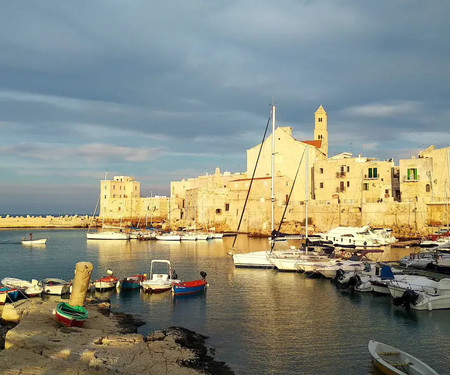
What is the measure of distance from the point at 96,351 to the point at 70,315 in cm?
326

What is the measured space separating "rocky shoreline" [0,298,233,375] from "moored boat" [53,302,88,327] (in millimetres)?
231

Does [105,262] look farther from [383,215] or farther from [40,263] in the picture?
[383,215]

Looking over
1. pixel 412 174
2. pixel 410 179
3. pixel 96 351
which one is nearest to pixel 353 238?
pixel 410 179

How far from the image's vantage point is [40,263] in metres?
37.0

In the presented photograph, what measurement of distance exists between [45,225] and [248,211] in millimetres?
51415

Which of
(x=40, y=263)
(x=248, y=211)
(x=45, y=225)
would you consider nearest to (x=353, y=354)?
(x=40, y=263)

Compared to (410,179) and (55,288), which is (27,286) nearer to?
(55,288)

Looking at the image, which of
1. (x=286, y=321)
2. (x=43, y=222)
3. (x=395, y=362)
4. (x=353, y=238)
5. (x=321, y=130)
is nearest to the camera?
(x=395, y=362)

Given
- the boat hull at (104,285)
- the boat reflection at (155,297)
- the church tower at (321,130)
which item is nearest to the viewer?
the boat reflection at (155,297)

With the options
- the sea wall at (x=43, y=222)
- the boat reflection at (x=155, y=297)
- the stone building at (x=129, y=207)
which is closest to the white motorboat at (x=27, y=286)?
the boat reflection at (x=155, y=297)

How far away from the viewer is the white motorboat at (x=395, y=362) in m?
11.6

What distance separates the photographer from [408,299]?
66.0 ft

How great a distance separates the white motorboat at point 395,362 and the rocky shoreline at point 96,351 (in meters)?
4.42

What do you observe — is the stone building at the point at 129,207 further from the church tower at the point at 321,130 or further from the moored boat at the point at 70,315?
the moored boat at the point at 70,315
